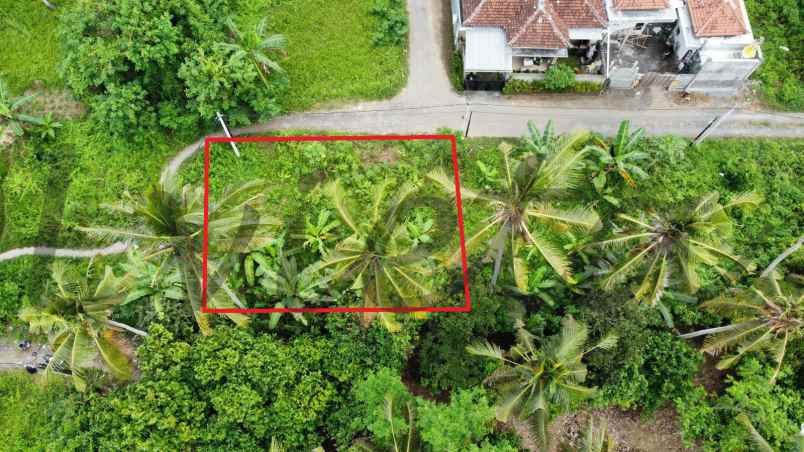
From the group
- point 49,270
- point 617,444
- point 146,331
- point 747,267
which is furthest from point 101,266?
point 747,267

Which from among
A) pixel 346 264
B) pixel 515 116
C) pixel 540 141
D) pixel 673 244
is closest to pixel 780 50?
pixel 515 116

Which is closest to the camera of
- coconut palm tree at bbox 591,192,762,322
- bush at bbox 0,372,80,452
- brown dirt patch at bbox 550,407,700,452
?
coconut palm tree at bbox 591,192,762,322

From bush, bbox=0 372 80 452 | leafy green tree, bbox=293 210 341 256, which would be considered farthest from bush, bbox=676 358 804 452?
bush, bbox=0 372 80 452

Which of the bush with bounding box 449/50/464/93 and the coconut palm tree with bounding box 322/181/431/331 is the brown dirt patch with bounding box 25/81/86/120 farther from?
the bush with bounding box 449/50/464/93

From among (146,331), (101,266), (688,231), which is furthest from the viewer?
(101,266)

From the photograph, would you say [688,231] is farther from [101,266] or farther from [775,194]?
[101,266]

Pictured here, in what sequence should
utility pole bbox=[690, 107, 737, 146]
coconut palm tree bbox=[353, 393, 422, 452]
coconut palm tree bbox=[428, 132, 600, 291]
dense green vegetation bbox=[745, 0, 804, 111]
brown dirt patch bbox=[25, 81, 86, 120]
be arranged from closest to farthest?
coconut palm tree bbox=[428, 132, 600, 291]
coconut palm tree bbox=[353, 393, 422, 452]
utility pole bbox=[690, 107, 737, 146]
dense green vegetation bbox=[745, 0, 804, 111]
brown dirt patch bbox=[25, 81, 86, 120]
